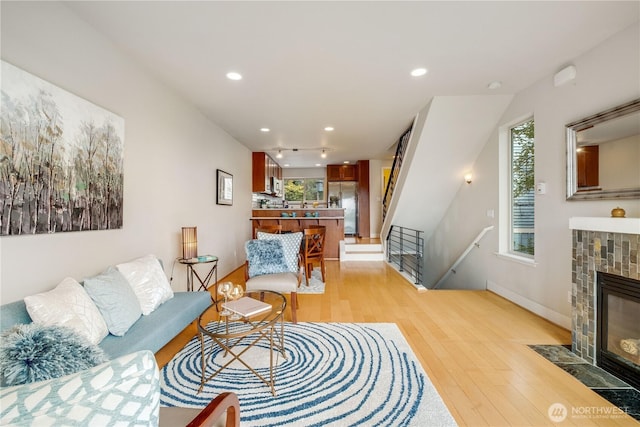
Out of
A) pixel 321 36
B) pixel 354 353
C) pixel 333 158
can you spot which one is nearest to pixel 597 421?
pixel 354 353

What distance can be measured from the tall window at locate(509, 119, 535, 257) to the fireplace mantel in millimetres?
987

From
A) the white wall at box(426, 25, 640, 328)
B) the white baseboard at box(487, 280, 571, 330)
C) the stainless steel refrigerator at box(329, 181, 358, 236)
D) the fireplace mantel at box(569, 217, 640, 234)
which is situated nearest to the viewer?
the fireplace mantel at box(569, 217, 640, 234)

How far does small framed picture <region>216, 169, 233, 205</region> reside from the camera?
14.7ft

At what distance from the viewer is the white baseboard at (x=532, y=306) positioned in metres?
2.70

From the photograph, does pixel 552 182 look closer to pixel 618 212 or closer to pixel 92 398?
pixel 618 212

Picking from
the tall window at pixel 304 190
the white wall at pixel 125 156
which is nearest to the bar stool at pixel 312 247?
the white wall at pixel 125 156

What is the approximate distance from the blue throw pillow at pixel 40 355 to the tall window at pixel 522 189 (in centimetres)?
405

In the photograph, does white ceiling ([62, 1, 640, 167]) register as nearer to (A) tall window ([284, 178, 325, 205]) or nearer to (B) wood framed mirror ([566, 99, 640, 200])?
(B) wood framed mirror ([566, 99, 640, 200])

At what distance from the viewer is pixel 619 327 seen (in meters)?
2.00

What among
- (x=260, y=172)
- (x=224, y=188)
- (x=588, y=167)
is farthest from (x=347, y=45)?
(x=260, y=172)

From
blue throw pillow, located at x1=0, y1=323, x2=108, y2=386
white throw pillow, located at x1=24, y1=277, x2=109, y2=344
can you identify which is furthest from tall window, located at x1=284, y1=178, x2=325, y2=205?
blue throw pillow, located at x1=0, y1=323, x2=108, y2=386

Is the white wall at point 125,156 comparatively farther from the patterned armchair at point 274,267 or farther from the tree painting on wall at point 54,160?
the patterned armchair at point 274,267

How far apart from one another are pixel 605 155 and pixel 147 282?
4032 millimetres

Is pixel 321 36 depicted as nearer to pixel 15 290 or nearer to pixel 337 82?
pixel 337 82
